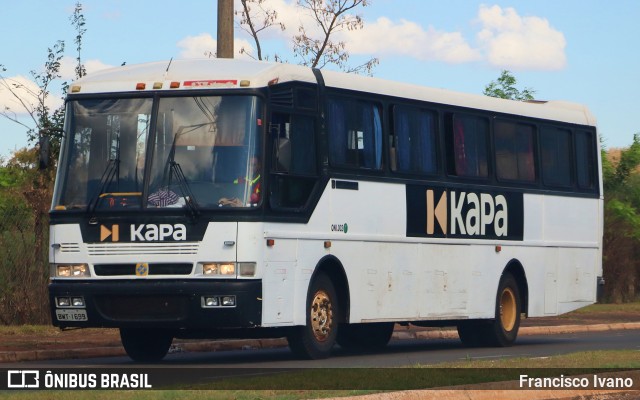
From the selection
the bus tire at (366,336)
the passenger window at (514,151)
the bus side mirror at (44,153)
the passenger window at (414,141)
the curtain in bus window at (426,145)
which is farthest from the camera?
the passenger window at (514,151)

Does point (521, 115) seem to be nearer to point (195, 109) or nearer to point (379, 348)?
point (379, 348)

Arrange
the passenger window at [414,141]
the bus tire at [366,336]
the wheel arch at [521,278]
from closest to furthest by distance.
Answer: the passenger window at [414,141]
the bus tire at [366,336]
the wheel arch at [521,278]

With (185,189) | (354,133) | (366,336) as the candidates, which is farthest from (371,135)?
(366,336)

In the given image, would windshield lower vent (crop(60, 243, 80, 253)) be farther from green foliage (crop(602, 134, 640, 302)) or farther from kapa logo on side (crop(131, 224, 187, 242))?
green foliage (crop(602, 134, 640, 302))

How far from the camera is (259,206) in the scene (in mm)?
16281

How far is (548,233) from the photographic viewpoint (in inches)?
898

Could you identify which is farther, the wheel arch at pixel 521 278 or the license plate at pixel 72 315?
the wheel arch at pixel 521 278

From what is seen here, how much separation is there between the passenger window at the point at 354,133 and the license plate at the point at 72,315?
3.62 m

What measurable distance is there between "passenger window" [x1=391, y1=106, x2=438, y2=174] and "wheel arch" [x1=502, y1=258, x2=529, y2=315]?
279cm

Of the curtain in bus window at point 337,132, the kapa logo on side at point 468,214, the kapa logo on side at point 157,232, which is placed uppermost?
the curtain in bus window at point 337,132

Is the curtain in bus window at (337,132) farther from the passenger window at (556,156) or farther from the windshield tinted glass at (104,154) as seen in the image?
the passenger window at (556,156)

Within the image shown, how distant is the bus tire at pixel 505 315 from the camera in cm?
2170

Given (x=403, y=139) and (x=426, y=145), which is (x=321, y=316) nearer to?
(x=403, y=139)

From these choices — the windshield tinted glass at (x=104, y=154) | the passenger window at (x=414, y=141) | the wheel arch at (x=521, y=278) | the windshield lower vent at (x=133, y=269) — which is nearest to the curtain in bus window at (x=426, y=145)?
the passenger window at (x=414, y=141)
